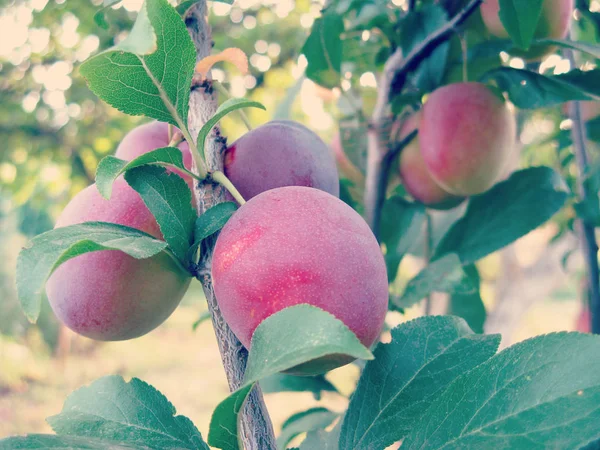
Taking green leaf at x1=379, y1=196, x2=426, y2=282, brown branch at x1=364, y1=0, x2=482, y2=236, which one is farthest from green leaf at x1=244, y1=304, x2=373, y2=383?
green leaf at x1=379, y1=196, x2=426, y2=282

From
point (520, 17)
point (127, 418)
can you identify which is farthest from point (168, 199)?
point (520, 17)

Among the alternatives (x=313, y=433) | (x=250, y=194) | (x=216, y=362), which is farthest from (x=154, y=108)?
(x=216, y=362)

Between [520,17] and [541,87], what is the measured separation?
117 mm

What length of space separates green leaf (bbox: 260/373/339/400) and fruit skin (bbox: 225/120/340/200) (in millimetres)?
353

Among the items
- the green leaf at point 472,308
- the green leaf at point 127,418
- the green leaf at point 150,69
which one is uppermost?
the green leaf at point 150,69

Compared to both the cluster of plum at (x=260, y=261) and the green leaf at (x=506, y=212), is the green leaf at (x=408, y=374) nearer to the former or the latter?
the cluster of plum at (x=260, y=261)

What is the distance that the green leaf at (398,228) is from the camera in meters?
0.82

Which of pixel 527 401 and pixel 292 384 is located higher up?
pixel 527 401

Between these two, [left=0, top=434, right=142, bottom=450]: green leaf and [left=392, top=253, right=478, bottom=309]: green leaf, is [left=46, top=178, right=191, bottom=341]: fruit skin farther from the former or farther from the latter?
[left=392, top=253, right=478, bottom=309]: green leaf

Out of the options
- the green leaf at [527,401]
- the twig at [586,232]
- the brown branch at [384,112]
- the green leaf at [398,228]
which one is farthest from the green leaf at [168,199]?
the twig at [586,232]

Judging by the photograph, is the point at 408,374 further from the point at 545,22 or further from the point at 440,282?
the point at 545,22

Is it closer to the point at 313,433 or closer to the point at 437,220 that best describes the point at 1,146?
the point at 437,220

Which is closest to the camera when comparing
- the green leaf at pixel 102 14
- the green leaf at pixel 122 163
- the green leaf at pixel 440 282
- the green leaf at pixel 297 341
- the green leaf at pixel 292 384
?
the green leaf at pixel 297 341

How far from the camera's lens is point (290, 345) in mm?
291
